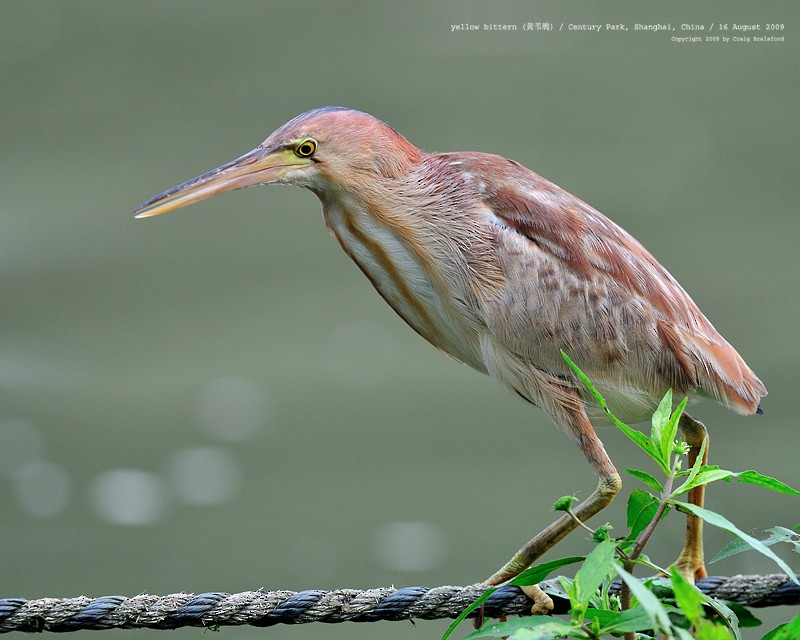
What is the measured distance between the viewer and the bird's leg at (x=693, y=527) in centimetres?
151

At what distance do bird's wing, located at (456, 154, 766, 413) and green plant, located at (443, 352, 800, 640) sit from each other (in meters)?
0.33

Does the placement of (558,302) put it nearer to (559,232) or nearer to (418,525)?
(559,232)

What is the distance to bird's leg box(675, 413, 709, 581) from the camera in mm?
1510

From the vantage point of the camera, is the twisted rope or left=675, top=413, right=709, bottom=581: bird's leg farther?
left=675, top=413, right=709, bottom=581: bird's leg

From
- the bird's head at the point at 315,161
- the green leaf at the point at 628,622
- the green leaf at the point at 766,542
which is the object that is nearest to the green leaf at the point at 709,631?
the green leaf at the point at 628,622

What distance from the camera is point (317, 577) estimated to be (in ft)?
9.79

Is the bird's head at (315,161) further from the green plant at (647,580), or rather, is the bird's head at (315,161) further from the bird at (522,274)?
the green plant at (647,580)

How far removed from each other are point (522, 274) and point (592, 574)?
0.59m

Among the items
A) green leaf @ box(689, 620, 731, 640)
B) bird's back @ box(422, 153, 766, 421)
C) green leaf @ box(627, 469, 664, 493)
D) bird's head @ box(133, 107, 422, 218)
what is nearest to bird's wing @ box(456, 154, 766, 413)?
bird's back @ box(422, 153, 766, 421)

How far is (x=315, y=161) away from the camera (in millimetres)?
1404

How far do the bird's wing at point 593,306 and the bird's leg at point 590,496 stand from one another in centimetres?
10

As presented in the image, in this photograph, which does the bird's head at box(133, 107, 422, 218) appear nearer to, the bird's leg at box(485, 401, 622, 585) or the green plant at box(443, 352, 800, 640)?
the bird's leg at box(485, 401, 622, 585)

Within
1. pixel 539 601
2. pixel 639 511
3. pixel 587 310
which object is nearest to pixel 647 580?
pixel 639 511

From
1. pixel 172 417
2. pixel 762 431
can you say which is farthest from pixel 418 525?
pixel 762 431
